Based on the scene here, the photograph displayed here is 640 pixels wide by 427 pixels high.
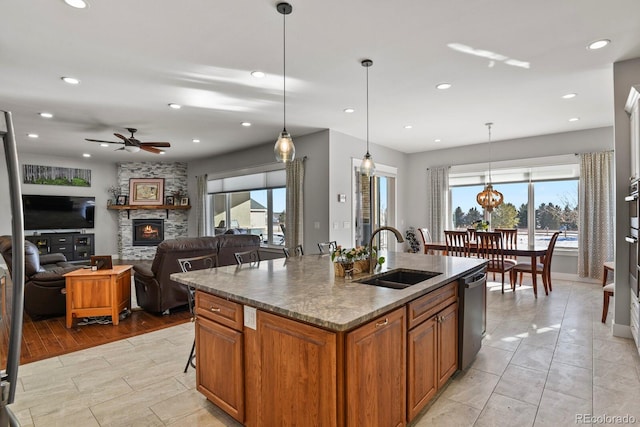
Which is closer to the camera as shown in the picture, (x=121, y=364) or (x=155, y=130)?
(x=121, y=364)

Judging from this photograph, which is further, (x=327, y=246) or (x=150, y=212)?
(x=150, y=212)

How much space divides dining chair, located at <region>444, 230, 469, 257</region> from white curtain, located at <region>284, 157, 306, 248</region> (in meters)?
2.56

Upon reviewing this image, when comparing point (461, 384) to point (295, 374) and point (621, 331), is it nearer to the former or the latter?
point (295, 374)

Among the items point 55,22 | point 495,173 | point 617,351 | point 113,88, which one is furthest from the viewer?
point 495,173

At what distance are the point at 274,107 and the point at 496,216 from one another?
17.2 ft

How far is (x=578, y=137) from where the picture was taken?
20.0ft

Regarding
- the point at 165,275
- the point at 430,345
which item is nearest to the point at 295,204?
the point at 165,275

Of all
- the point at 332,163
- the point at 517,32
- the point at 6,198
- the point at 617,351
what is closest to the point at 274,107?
the point at 332,163

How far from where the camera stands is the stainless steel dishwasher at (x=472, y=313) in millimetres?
2559

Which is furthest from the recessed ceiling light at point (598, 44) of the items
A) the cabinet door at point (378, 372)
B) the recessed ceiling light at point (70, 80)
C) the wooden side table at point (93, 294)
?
the wooden side table at point (93, 294)

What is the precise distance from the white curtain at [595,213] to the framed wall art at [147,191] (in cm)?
959

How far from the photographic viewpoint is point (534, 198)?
22.0ft

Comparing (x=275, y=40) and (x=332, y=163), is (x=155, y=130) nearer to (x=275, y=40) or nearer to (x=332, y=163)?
(x=332, y=163)

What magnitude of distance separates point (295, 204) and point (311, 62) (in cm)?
328
